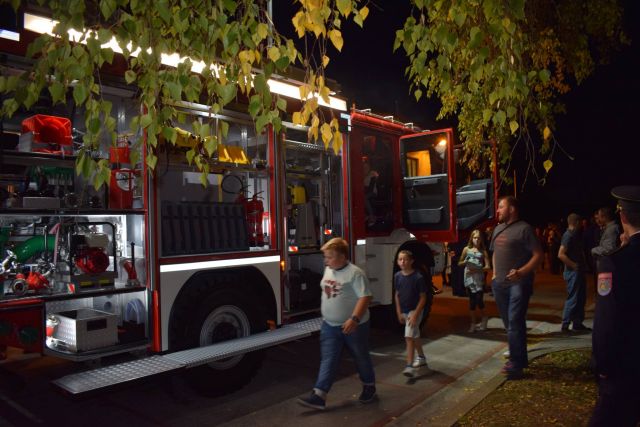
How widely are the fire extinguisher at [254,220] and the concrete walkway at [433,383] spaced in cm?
167

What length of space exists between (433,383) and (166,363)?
2675 mm

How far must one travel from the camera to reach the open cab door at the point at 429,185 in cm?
716

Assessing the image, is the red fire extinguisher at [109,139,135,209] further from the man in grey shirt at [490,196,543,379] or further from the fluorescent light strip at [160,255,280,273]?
the man in grey shirt at [490,196,543,379]

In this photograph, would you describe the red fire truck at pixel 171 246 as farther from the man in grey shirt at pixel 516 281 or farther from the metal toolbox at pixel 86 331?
the man in grey shirt at pixel 516 281

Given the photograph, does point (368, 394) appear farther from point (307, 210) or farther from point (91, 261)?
point (91, 261)

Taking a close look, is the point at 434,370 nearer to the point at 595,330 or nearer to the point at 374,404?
the point at 374,404

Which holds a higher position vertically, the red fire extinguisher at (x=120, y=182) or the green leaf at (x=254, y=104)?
the green leaf at (x=254, y=104)

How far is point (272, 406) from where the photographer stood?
15.8 ft

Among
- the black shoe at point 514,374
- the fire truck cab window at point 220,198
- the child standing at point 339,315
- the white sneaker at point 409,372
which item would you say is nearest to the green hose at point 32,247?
the fire truck cab window at point 220,198

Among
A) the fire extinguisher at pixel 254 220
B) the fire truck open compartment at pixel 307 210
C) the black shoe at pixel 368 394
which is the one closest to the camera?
the black shoe at pixel 368 394

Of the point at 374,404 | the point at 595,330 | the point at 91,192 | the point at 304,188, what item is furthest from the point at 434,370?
the point at 91,192

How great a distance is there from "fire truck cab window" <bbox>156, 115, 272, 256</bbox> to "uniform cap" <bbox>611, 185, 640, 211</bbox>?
3171 mm

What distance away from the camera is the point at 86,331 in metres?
4.05

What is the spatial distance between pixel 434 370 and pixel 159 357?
9.78ft
